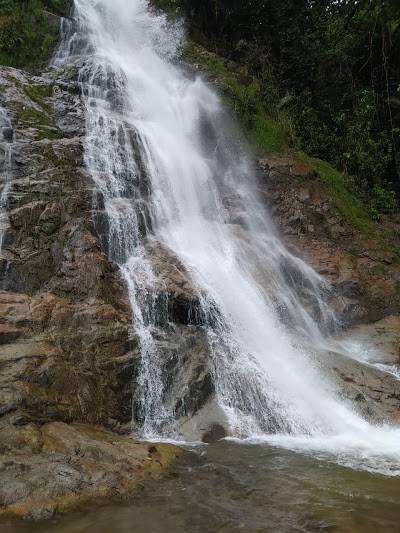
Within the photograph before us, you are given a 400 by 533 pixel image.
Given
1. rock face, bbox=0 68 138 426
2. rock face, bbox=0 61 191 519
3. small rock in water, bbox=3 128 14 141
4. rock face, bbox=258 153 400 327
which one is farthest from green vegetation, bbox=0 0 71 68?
rock face, bbox=258 153 400 327

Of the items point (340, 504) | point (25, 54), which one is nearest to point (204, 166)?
point (25, 54)

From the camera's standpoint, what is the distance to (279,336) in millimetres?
9102

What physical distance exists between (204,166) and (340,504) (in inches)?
433

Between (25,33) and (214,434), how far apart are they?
625 inches

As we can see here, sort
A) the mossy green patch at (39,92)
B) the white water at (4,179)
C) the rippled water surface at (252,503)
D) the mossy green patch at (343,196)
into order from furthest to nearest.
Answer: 1. the mossy green patch at (343,196)
2. the mossy green patch at (39,92)
3. the white water at (4,179)
4. the rippled water surface at (252,503)

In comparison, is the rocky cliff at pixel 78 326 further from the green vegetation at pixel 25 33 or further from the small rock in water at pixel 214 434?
the green vegetation at pixel 25 33

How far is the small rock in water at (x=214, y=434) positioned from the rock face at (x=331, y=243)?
517cm

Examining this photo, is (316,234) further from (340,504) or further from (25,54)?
(25,54)

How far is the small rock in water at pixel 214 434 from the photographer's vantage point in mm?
6539

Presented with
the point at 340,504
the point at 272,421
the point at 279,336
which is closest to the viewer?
the point at 340,504

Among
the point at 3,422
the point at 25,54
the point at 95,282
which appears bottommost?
the point at 3,422

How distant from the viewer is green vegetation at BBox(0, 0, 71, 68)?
50.8ft

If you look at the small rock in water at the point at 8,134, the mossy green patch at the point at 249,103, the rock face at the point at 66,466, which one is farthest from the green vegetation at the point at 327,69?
the rock face at the point at 66,466

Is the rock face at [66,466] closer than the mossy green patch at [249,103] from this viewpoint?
Yes
